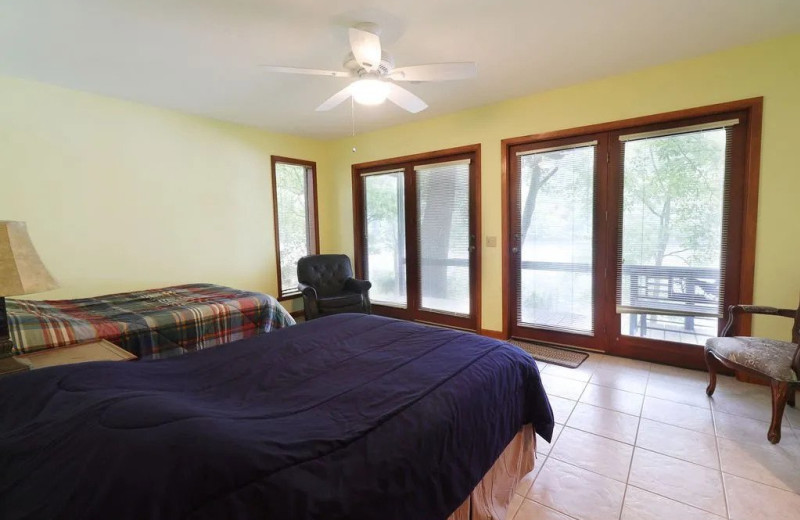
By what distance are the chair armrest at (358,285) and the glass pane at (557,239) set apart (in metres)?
1.72

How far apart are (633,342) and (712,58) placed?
2300 millimetres

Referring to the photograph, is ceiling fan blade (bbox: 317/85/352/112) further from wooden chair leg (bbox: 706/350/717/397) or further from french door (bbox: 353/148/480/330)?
wooden chair leg (bbox: 706/350/717/397)

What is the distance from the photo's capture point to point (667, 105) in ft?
9.12

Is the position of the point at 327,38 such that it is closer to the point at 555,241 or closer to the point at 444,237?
the point at 444,237

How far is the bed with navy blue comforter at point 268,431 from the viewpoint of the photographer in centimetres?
70

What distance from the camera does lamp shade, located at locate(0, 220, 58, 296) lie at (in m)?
1.35

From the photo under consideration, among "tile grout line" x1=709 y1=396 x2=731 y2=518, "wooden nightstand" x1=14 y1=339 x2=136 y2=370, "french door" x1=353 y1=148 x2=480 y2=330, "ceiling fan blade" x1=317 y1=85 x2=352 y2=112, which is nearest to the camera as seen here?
"tile grout line" x1=709 y1=396 x2=731 y2=518

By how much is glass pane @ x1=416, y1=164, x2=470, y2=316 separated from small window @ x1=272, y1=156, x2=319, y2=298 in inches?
62.9

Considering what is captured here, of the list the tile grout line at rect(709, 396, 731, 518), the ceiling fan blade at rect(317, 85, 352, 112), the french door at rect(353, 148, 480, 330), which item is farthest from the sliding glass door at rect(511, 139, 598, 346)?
the ceiling fan blade at rect(317, 85, 352, 112)

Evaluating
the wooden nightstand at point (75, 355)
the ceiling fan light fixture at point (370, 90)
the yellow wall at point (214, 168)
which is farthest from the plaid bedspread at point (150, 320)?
the ceiling fan light fixture at point (370, 90)

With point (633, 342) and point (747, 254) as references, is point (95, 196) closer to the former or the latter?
point (633, 342)

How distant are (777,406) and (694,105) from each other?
7.02 ft

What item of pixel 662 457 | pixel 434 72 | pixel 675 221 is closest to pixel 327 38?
pixel 434 72

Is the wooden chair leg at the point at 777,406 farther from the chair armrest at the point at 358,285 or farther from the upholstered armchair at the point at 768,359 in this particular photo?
the chair armrest at the point at 358,285
